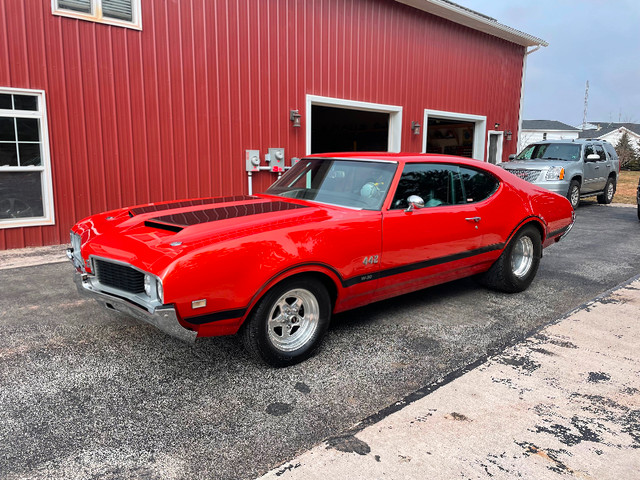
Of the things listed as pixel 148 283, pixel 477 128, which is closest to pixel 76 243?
pixel 148 283

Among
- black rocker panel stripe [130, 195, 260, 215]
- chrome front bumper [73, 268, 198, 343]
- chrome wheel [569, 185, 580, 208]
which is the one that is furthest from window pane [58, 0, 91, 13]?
chrome wheel [569, 185, 580, 208]

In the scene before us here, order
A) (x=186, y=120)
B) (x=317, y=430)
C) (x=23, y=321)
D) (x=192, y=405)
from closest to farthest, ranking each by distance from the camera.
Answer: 1. (x=317, y=430)
2. (x=192, y=405)
3. (x=23, y=321)
4. (x=186, y=120)

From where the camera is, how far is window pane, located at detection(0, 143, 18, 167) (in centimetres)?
693

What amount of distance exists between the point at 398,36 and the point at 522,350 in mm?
9725

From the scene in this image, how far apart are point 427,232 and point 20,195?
20.3 ft

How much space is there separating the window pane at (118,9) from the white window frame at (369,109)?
3.73 m

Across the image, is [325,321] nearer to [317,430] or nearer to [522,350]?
[317,430]

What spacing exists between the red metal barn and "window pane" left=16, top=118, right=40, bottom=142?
15 mm

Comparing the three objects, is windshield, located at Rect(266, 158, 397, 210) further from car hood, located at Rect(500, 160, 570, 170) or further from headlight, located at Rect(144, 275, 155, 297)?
car hood, located at Rect(500, 160, 570, 170)

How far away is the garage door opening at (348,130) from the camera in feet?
48.5

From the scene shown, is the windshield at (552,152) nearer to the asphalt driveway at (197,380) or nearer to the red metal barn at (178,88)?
the red metal barn at (178,88)

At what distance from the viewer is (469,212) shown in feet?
14.6

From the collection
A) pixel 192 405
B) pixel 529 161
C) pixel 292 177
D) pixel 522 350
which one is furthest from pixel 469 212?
pixel 529 161

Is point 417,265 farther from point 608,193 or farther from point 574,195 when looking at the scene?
point 608,193
